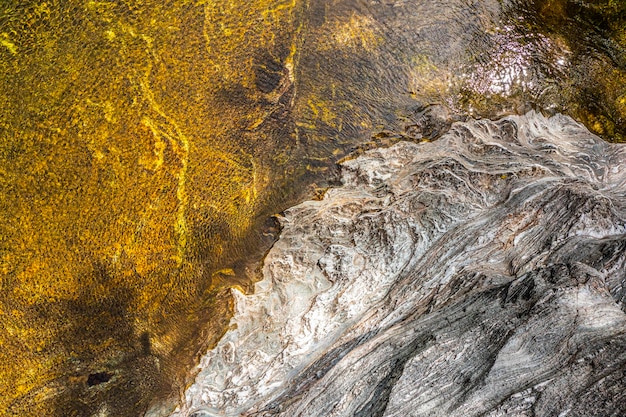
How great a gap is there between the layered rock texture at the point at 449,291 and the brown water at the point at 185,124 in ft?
0.75

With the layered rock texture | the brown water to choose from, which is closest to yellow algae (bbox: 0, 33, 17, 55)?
the brown water

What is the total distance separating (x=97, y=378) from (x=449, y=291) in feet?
7.80

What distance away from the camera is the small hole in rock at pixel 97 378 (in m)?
3.26

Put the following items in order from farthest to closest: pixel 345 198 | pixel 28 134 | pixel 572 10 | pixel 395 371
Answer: pixel 572 10 < pixel 345 198 < pixel 28 134 < pixel 395 371

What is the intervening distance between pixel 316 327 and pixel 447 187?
1.29 metres

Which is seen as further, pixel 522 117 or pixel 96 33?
pixel 522 117

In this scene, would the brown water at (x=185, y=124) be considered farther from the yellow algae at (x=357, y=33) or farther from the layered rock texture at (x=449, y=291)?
the layered rock texture at (x=449, y=291)

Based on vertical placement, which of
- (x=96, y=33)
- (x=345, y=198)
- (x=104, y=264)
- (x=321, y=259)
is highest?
(x=96, y=33)

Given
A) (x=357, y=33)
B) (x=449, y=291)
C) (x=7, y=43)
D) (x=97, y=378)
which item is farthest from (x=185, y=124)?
(x=449, y=291)

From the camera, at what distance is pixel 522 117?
3.60m

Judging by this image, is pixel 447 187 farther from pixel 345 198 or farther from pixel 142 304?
pixel 142 304

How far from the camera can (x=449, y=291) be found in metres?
2.93

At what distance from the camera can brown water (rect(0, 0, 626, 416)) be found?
3047 millimetres

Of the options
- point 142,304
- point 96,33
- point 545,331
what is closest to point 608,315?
point 545,331
